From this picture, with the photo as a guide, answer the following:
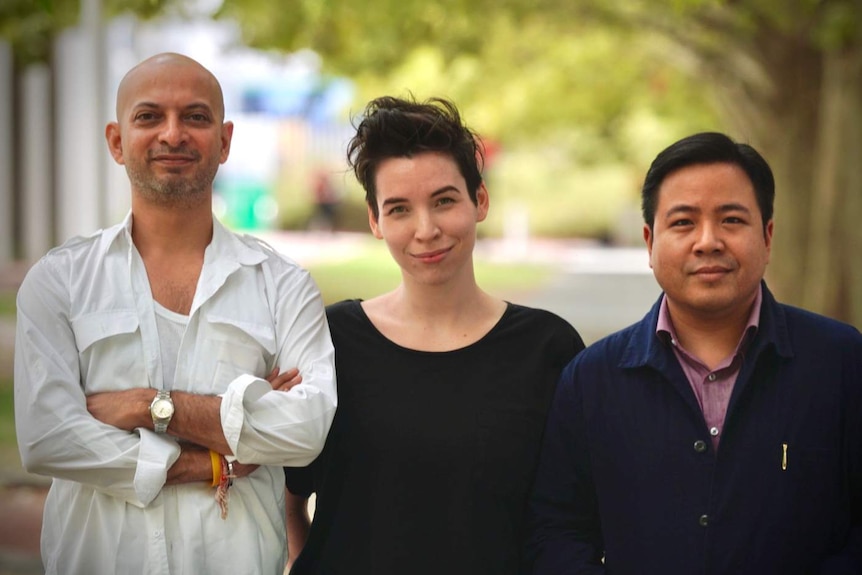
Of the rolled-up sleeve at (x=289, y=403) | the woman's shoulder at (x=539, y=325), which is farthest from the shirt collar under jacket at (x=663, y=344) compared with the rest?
the rolled-up sleeve at (x=289, y=403)

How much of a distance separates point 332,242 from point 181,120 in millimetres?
26897

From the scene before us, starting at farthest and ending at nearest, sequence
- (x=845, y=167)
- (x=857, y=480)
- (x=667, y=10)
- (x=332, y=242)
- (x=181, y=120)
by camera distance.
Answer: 1. (x=332, y=242)
2. (x=667, y=10)
3. (x=845, y=167)
4. (x=181, y=120)
5. (x=857, y=480)

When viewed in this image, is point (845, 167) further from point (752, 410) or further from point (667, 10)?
point (752, 410)

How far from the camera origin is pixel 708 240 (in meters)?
3.16

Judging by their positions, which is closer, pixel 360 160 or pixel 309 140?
pixel 360 160

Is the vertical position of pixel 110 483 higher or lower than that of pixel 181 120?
lower

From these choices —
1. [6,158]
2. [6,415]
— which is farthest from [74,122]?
[6,415]

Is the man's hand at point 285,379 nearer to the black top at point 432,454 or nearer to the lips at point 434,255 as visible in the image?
the black top at point 432,454

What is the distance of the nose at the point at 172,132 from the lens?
3337mm

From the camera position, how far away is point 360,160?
3.70 meters

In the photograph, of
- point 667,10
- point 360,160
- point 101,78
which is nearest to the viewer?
point 360,160

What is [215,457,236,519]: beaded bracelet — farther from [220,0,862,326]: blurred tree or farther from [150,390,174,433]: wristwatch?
[220,0,862,326]: blurred tree

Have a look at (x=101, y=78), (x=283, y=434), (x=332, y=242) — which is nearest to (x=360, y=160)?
(x=283, y=434)

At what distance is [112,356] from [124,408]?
157 millimetres
